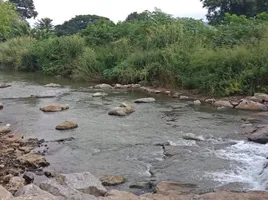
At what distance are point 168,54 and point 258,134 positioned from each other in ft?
28.2

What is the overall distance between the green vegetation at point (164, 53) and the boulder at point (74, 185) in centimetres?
683

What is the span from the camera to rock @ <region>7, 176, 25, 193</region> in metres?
5.84

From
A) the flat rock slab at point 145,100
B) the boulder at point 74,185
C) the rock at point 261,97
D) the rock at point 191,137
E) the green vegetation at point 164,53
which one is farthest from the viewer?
the green vegetation at point 164,53

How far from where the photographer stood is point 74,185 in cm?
560

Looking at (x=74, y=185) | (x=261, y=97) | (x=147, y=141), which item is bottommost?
(x=147, y=141)

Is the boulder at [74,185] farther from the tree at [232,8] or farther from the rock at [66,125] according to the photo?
the tree at [232,8]

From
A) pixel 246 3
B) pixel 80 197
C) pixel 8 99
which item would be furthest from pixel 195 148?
pixel 246 3

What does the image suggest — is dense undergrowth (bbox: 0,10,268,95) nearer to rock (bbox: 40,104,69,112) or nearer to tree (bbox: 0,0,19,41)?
rock (bbox: 40,104,69,112)

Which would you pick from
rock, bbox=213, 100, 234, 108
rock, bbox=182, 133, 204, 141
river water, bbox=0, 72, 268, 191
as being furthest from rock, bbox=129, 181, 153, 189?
rock, bbox=213, 100, 234, 108

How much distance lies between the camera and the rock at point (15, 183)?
584 centimetres

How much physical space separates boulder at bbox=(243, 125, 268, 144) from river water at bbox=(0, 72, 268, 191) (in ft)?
0.72

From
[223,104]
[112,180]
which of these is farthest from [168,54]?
[112,180]

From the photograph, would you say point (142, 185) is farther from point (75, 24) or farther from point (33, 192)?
point (75, 24)

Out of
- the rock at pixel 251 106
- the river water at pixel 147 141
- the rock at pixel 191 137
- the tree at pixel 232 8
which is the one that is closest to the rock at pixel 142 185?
the river water at pixel 147 141
